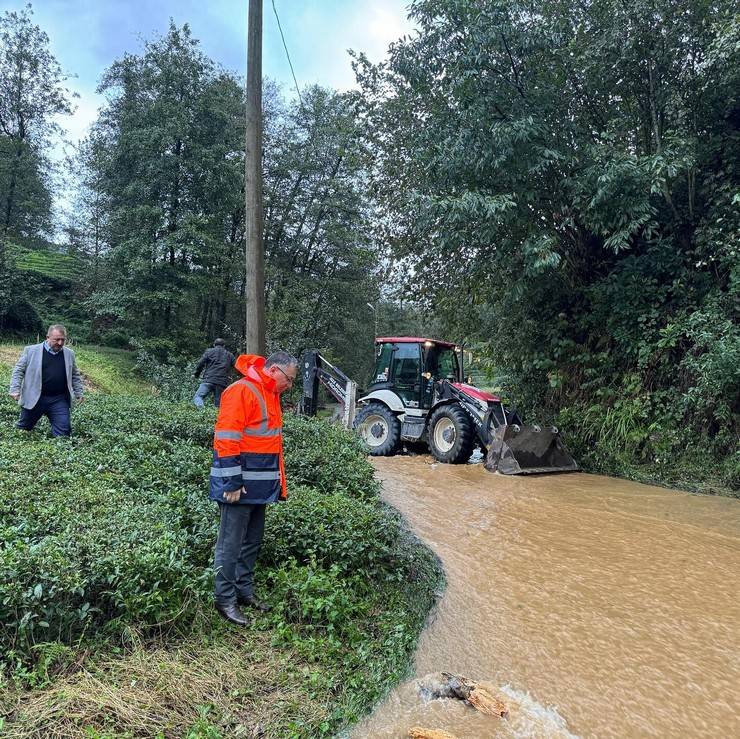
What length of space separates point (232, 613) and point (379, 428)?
823cm

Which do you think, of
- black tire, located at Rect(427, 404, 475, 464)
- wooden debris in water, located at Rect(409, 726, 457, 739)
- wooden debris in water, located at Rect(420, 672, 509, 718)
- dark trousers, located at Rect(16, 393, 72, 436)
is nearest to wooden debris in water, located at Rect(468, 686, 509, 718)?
wooden debris in water, located at Rect(420, 672, 509, 718)

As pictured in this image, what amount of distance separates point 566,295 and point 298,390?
7626 mm

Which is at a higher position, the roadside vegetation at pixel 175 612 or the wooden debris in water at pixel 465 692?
the roadside vegetation at pixel 175 612

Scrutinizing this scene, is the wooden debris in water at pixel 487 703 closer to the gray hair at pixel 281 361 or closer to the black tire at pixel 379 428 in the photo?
the gray hair at pixel 281 361

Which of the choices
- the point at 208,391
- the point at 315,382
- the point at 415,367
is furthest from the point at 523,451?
the point at 208,391

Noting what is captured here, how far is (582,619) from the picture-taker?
3.60m

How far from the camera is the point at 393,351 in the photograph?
36.1ft

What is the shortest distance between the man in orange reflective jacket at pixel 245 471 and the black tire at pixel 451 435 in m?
6.55

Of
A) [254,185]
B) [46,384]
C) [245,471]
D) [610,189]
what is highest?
[610,189]

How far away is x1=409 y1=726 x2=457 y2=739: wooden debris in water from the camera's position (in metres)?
2.28

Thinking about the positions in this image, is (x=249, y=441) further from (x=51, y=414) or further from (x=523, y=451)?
(x=523, y=451)

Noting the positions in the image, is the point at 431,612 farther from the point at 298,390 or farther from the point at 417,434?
the point at 298,390

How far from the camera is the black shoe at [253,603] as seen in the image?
306cm

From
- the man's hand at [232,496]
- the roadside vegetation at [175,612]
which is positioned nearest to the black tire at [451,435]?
the roadside vegetation at [175,612]
